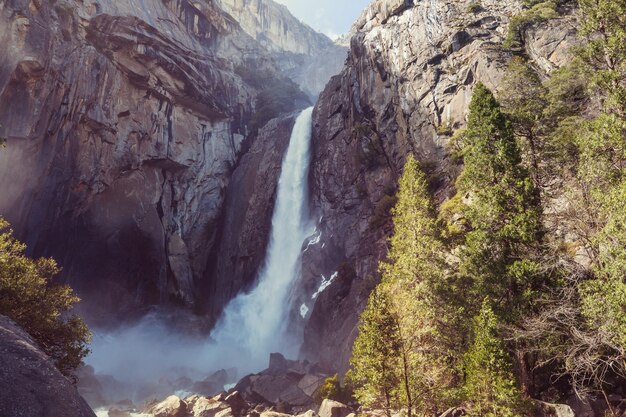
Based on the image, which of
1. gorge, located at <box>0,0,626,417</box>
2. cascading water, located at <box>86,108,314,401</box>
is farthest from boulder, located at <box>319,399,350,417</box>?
cascading water, located at <box>86,108,314,401</box>

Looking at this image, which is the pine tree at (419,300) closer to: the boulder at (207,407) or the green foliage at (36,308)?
the boulder at (207,407)

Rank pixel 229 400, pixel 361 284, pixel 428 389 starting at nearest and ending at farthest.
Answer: pixel 428 389, pixel 229 400, pixel 361 284

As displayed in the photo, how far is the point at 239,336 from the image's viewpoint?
4903 centimetres

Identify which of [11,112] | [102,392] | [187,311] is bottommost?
[102,392]

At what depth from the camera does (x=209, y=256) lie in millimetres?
57875

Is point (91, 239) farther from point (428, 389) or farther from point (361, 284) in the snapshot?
point (428, 389)

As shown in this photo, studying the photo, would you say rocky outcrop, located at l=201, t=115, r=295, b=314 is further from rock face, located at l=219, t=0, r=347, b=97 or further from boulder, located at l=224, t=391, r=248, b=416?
rock face, located at l=219, t=0, r=347, b=97

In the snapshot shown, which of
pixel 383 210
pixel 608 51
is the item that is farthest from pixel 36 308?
pixel 608 51

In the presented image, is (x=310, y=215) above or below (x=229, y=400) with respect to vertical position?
above

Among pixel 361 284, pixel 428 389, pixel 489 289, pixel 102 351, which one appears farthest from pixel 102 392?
pixel 489 289

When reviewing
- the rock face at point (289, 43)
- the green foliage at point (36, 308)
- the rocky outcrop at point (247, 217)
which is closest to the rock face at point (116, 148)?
the rocky outcrop at point (247, 217)

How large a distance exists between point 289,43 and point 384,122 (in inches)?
4173

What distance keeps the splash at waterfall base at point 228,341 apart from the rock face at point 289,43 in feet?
232

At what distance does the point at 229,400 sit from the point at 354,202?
79.3 ft
